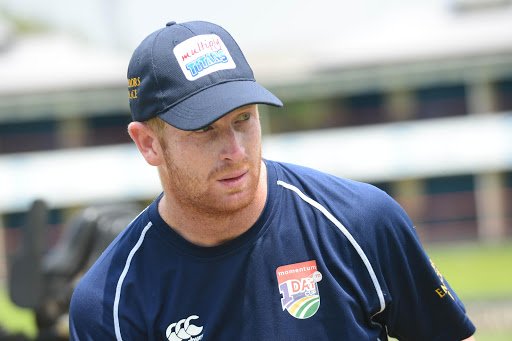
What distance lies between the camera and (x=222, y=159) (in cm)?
211

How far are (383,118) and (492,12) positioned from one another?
4635 millimetres

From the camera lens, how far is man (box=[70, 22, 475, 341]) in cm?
214

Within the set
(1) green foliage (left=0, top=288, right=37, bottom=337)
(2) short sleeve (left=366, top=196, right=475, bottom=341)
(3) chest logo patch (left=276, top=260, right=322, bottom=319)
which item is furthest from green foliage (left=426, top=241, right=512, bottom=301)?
(3) chest logo patch (left=276, top=260, right=322, bottom=319)

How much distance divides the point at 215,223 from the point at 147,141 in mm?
353

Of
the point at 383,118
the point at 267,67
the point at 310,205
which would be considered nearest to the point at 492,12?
the point at 383,118

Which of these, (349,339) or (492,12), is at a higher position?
(492,12)

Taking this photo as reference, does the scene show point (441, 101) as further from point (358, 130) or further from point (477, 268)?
point (477, 268)

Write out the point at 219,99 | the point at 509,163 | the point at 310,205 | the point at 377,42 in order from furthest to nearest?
1. the point at 377,42
2. the point at 509,163
3. the point at 310,205
4. the point at 219,99

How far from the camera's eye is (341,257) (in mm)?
2215

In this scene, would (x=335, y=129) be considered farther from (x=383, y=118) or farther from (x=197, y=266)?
(x=197, y=266)

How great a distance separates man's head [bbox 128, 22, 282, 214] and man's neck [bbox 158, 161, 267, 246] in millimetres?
39

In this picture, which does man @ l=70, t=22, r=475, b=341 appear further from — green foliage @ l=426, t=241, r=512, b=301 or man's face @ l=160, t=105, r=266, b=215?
green foliage @ l=426, t=241, r=512, b=301

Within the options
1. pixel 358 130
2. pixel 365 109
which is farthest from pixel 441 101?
pixel 358 130

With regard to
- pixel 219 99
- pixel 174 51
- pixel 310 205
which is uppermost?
pixel 174 51
